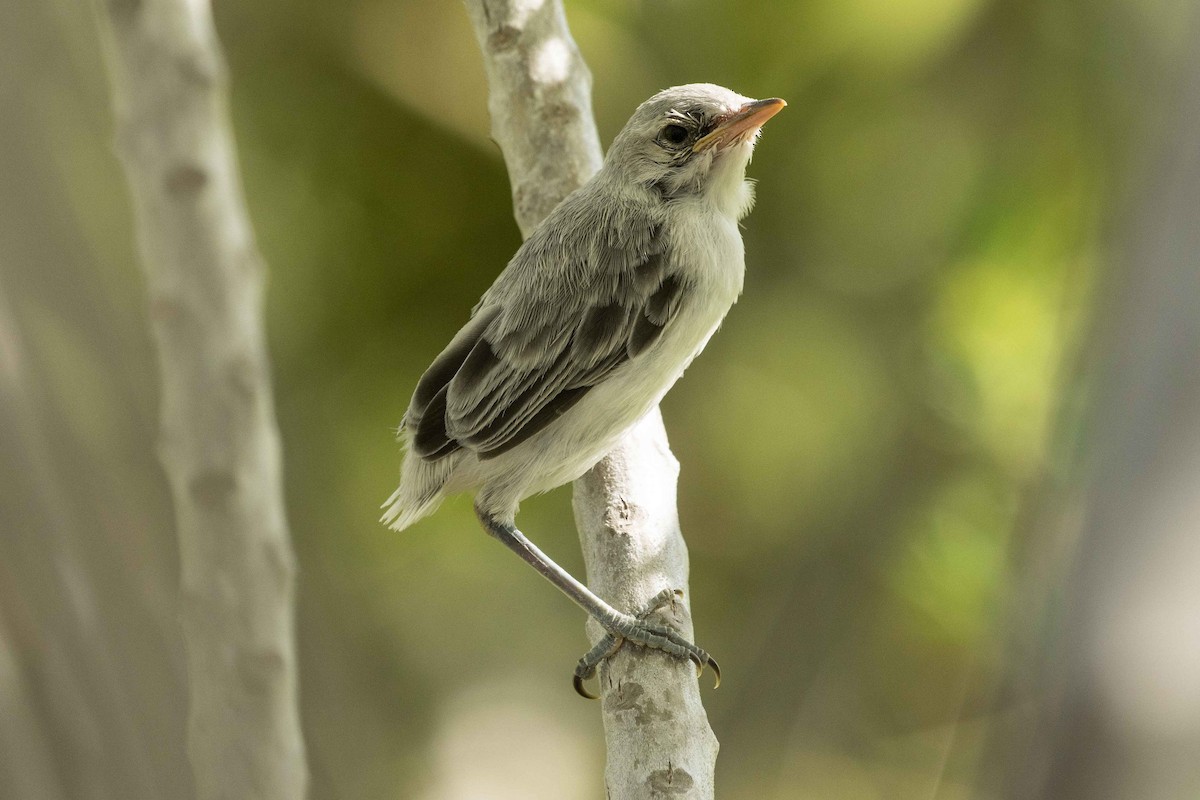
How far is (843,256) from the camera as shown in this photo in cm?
481

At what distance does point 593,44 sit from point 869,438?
1.99 m

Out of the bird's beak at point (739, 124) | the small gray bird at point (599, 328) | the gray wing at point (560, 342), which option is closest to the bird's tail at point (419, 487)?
the small gray bird at point (599, 328)

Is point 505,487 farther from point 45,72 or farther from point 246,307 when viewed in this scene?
point 45,72

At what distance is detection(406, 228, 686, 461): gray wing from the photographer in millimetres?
2432

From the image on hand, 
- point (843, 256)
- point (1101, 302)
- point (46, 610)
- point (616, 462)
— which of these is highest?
point (843, 256)

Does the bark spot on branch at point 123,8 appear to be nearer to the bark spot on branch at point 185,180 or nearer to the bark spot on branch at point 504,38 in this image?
the bark spot on branch at point 185,180

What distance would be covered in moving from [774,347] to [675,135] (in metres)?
2.25

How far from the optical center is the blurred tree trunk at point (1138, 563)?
1410 millimetres

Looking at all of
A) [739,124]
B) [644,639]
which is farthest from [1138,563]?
Answer: [739,124]

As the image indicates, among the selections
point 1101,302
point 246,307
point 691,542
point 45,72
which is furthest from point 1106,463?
point 691,542

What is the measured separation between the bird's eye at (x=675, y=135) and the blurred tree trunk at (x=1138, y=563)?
1035 mm

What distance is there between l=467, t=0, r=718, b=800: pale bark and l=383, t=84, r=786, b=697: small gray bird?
86 millimetres

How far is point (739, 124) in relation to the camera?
2508mm

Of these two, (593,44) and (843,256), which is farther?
(843,256)
